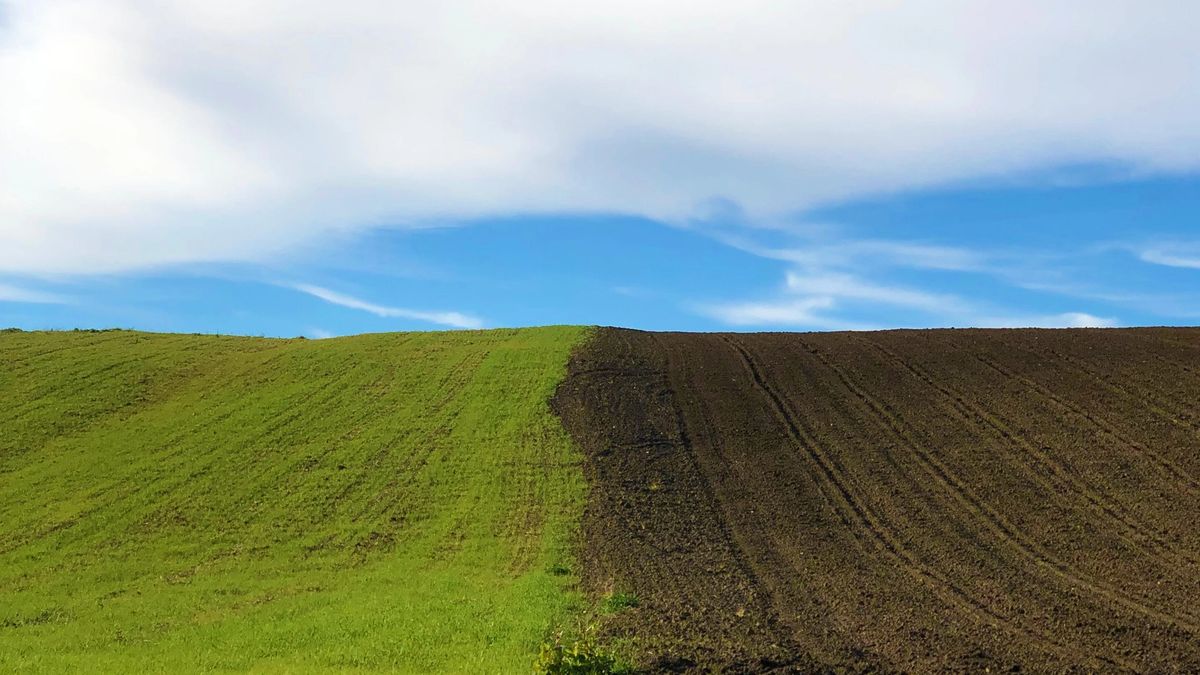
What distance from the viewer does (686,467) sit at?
31188mm

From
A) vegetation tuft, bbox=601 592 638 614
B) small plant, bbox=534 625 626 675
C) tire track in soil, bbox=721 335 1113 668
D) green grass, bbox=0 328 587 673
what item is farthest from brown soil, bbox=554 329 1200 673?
green grass, bbox=0 328 587 673

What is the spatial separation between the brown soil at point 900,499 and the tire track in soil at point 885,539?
8 centimetres

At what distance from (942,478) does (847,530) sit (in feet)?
17.0

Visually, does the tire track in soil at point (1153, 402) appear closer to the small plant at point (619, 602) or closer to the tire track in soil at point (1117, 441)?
the tire track in soil at point (1117, 441)

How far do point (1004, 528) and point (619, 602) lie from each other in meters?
11.4

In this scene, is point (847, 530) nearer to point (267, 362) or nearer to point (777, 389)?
point (777, 389)

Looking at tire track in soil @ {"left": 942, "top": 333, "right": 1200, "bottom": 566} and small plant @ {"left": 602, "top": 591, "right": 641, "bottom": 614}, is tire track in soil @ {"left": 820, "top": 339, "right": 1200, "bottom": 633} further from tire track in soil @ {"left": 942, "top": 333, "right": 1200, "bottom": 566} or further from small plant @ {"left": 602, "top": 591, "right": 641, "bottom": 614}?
small plant @ {"left": 602, "top": 591, "right": 641, "bottom": 614}

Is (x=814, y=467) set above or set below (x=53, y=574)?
above

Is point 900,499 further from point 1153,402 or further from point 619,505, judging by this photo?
point 1153,402

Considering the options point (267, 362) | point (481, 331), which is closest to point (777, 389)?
point (481, 331)

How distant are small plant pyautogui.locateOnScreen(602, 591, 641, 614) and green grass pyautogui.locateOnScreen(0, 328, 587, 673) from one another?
2.92ft

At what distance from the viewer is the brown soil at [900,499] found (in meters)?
17.5

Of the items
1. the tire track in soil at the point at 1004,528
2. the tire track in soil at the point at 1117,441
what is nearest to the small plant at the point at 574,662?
the tire track in soil at the point at 1004,528

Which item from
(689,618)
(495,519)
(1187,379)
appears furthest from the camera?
(1187,379)
